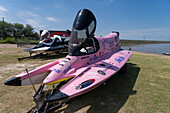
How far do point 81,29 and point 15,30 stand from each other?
63.5 metres

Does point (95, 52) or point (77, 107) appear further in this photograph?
point (95, 52)

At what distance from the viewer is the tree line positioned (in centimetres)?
4896

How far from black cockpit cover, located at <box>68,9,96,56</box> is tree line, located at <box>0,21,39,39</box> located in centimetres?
5580

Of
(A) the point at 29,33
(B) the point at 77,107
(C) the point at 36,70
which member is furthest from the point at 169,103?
(A) the point at 29,33

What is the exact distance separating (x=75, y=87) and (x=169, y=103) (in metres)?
3.24

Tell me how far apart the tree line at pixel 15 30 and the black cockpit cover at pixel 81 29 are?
55797 mm

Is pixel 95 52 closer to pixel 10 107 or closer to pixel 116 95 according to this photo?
pixel 116 95

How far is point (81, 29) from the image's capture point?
147 inches

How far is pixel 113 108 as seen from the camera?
3.07 meters

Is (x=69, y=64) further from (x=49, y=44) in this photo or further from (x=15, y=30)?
(x=15, y=30)

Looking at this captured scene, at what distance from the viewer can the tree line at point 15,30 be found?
4896cm

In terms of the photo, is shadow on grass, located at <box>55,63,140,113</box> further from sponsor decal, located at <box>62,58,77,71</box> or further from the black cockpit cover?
the black cockpit cover

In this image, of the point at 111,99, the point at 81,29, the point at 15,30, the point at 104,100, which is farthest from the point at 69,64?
the point at 15,30

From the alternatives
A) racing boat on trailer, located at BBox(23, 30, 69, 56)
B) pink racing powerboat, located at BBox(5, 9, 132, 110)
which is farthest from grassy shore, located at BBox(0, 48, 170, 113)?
racing boat on trailer, located at BBox(23, 30, 69, 56)
